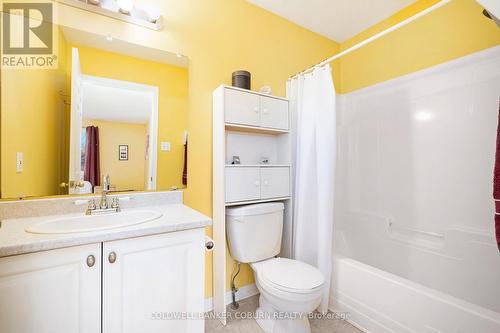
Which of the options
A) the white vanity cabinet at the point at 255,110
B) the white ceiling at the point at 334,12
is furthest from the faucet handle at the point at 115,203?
the white ceiling at the point at 334,12

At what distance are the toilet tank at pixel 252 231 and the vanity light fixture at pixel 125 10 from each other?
1378 mm

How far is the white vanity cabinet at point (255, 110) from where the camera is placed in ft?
5.31

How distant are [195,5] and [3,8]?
108 cm

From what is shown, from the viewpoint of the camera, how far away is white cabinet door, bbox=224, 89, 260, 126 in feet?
5.27

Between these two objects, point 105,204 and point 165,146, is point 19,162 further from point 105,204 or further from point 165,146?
point 165,146

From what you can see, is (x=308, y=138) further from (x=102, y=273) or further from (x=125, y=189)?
(x=102, y=273)

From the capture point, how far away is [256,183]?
1700 millimetres

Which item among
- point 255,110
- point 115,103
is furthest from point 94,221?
point 255,110

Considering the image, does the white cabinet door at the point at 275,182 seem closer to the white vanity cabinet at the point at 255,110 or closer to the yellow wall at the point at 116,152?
the white vanity cabinet at the point at 255,110

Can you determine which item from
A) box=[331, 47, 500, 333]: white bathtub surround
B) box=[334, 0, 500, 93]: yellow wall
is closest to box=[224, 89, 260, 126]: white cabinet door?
box=[331, 47, 500, 333]: white bathtub surround

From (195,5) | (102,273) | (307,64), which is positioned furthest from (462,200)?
(195,5)

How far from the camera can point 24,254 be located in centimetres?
80

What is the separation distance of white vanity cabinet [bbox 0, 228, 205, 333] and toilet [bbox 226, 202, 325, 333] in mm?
472

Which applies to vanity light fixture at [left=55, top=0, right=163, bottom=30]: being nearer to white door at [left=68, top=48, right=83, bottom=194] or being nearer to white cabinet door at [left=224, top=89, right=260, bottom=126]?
white door at [left=68, top=48, right=83, bottom=194]
